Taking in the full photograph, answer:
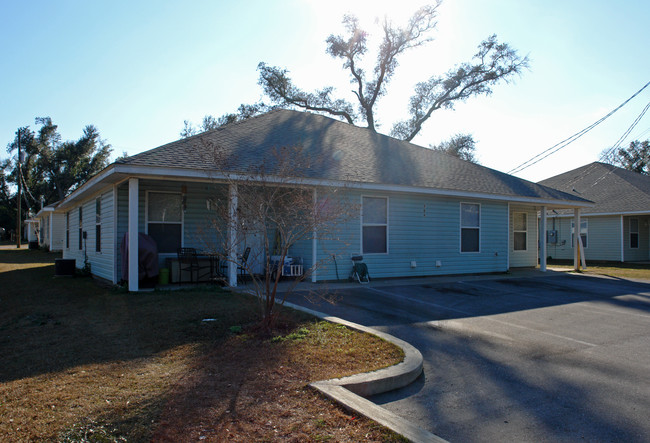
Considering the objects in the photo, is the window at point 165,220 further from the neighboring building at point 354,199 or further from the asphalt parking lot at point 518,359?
the asphalt parking lot at point 518,359

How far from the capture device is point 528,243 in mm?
17484

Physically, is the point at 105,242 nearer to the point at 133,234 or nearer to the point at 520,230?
the point at 133,234

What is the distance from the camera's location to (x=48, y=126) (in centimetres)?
4856

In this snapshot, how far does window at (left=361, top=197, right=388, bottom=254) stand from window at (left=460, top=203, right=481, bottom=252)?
9.85 feet

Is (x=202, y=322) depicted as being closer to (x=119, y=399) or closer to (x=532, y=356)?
(x=119, y=399)

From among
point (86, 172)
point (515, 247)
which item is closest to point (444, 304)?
point (515, 247)

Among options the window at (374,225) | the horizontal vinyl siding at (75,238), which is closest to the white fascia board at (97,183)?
the horizontal vinyl siding at (75,238)

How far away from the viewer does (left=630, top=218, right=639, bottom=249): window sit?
2233cm

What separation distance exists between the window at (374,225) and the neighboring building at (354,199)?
29 mm

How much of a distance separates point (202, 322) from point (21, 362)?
89.0 inches

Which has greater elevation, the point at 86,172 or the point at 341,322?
the point at 86,172

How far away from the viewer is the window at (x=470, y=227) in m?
14.2

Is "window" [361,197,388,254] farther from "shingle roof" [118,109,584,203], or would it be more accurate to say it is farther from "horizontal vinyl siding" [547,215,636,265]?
"horizontal vinyl siding" [547,215,636,265]

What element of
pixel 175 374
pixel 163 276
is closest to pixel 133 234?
pixel 163 276
